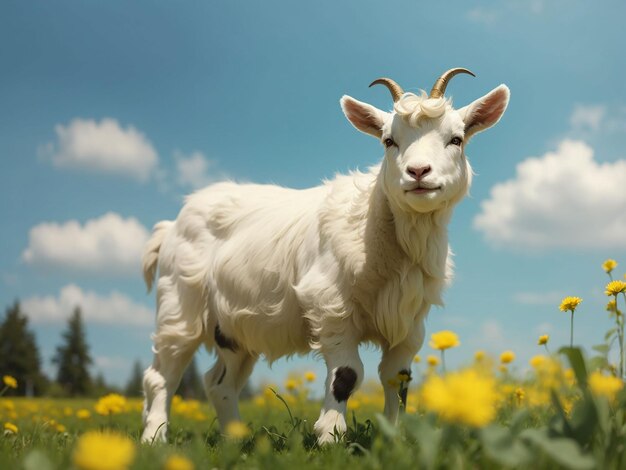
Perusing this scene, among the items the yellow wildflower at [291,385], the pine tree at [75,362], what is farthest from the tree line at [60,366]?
the yellow wildflower at [291,385]

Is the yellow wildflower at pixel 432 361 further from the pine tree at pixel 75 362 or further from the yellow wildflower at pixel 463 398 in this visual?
the pine tree at pixel 75 362

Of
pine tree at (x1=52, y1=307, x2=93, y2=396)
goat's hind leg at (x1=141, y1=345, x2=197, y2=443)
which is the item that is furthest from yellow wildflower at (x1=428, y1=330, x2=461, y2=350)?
pine tree at (x1=52, y1=307, x2=93, y2=396)

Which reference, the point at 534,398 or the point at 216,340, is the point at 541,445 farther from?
the point at 216,340

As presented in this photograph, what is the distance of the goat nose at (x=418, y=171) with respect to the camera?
429 cm

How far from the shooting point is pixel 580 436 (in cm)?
269

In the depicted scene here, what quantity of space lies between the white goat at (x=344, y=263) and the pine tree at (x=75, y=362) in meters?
50.1

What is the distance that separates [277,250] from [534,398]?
283 centimetres

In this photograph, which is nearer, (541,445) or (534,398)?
(541,445)

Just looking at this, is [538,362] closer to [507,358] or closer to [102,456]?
[507,358]

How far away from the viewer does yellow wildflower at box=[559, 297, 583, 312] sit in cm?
425

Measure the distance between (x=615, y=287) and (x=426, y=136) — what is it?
1664mm

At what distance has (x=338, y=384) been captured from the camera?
14.8 feet

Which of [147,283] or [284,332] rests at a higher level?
[147,283]

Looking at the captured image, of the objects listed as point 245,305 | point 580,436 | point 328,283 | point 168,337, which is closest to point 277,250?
point 245,305
